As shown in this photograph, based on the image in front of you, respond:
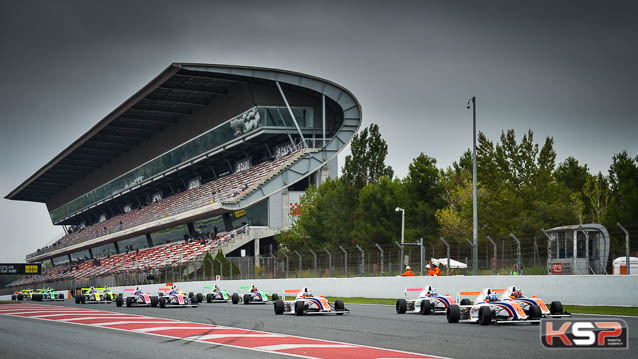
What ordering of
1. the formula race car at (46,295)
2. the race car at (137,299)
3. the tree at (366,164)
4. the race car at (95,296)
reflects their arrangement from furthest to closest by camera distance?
the tree at (366,164), the formula race car at (46,295), the race car at (95,296), the race car at (137,299)

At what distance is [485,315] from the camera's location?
50.0 ft

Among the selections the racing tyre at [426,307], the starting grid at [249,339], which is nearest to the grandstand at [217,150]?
the racing tyre at [426,307]

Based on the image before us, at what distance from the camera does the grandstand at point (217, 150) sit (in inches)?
2325

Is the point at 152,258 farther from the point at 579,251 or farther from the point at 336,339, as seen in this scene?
the point at 336,339

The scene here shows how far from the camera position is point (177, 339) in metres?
12.8

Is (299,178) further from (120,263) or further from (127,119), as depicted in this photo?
(120,263)

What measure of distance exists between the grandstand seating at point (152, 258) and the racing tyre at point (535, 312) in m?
40.9

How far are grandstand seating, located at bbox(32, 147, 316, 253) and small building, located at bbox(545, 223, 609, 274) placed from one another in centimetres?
3049

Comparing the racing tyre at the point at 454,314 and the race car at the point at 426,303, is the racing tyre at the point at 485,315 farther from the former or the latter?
the race car at the point at 426,303

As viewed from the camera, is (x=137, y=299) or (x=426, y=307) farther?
(x=137, y=299)

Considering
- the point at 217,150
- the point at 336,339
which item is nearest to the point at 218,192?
the point at 217,150

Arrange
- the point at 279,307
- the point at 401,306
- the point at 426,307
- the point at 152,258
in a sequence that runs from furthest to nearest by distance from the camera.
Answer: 1. the point at 152,258
2. the point at 279,307
3. the point at 401,306
4. the point at 426,307

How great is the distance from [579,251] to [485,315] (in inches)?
580

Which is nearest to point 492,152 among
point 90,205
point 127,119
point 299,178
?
point 299,178
